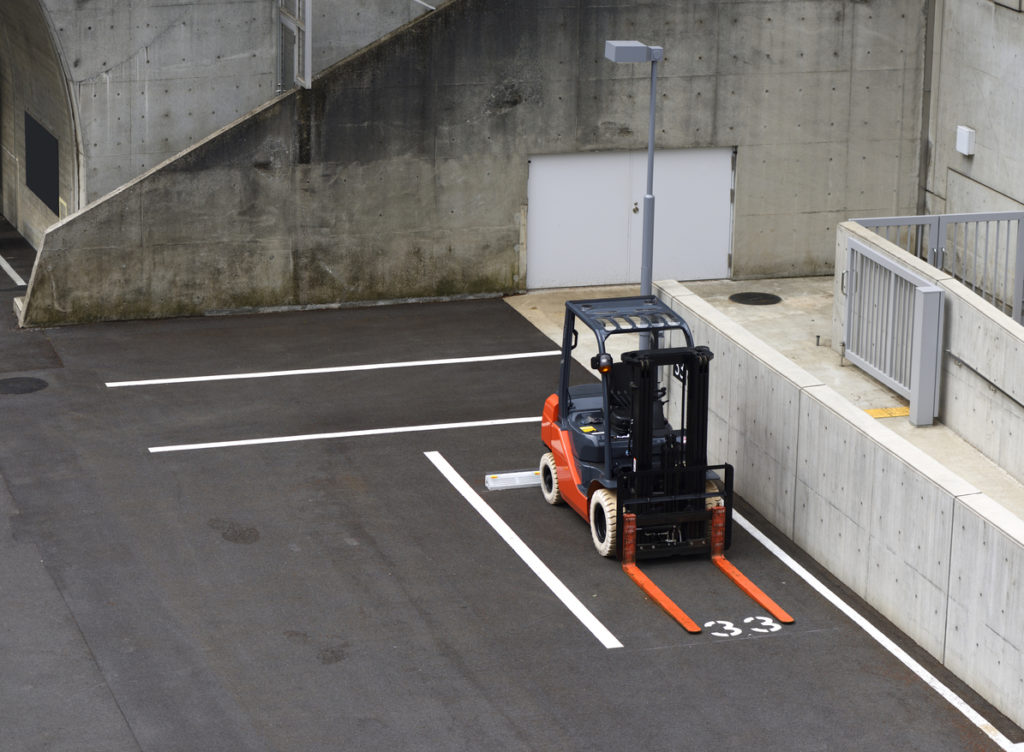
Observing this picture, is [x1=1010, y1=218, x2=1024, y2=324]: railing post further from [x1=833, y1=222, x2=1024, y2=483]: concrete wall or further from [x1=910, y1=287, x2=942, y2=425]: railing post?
[x1=910, y1=287, x2=942, y2=425]: railing post

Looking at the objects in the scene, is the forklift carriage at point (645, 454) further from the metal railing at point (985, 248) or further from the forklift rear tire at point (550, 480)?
the metal railing at point (985, 248)

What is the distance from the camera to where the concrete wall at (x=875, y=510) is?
12875 mm

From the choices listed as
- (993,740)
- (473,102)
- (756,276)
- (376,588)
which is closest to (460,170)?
(473,102)

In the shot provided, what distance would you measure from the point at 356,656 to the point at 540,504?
391 centimetres

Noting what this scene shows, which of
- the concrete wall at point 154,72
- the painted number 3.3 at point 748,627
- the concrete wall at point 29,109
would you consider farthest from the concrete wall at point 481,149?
the painted number 3.3 at point 748,627

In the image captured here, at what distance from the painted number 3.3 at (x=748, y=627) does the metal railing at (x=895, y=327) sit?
5.95 metres

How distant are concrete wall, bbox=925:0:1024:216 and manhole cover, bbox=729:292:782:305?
3027 mm

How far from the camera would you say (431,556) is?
51.7ft

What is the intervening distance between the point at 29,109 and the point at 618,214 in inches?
382

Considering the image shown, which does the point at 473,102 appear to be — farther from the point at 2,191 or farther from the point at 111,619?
A: the point at 111,619

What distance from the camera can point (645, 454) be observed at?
1542 cm

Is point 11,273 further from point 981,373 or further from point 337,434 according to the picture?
point 981,373

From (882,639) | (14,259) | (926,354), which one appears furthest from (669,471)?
(14,259)

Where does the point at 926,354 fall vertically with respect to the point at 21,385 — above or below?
above
